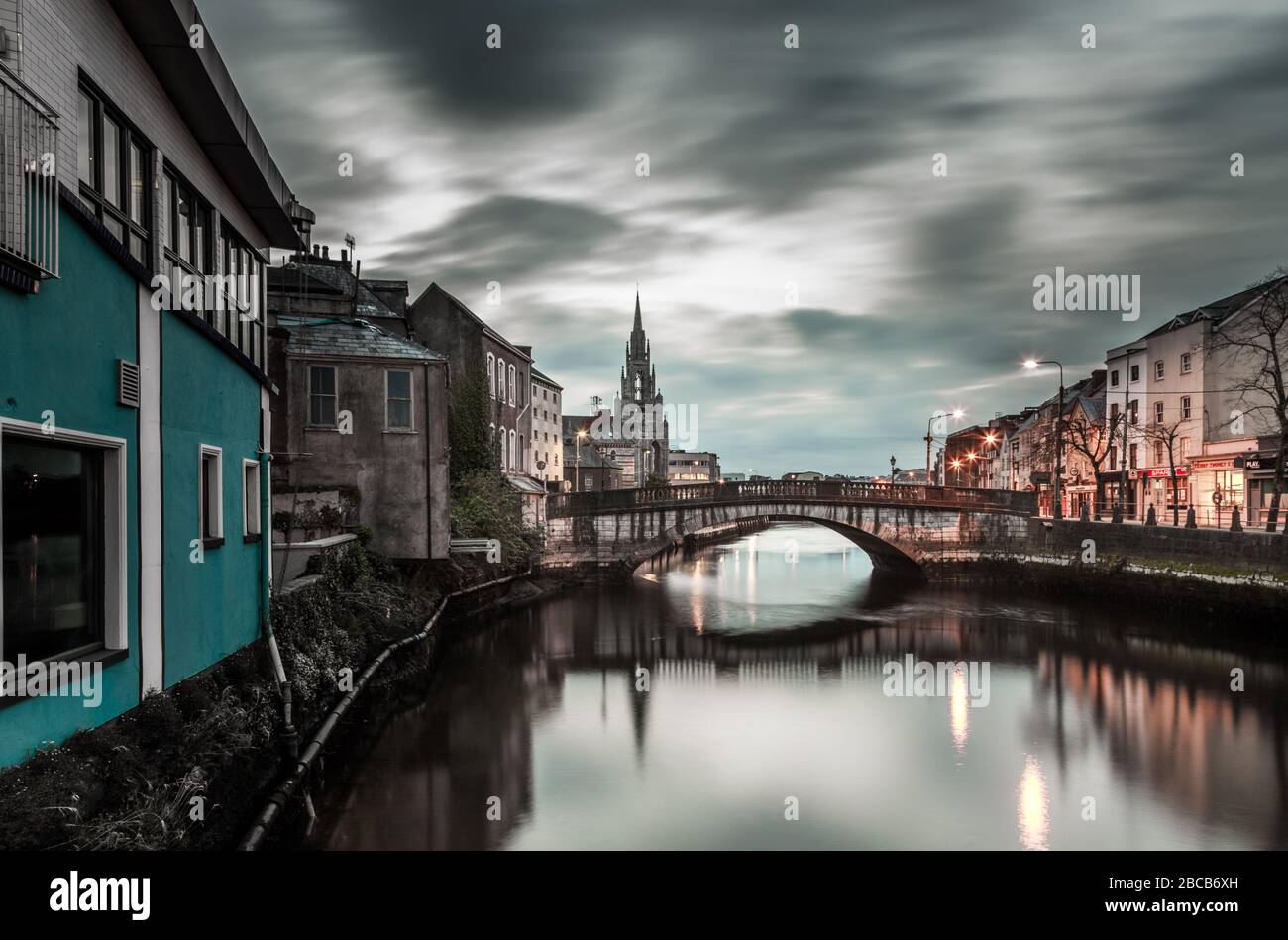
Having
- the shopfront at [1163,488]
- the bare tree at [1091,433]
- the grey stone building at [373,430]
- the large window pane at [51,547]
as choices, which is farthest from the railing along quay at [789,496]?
the large window pane at [51,547]

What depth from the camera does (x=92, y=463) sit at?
24.9 feet

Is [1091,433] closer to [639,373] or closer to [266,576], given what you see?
[266,576]

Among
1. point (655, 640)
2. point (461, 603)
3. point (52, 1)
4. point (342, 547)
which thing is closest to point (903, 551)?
point (655, 640)

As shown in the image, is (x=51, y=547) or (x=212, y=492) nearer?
(x=51, y=547)

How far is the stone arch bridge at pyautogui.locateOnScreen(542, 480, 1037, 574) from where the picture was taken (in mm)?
39500

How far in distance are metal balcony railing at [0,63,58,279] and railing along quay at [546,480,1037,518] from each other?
32764mm

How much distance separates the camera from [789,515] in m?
41.8

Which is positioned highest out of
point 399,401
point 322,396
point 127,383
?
point 322,396

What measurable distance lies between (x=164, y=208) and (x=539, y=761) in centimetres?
1083

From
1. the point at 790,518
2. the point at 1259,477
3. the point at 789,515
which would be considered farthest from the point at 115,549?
the point at 1259,477

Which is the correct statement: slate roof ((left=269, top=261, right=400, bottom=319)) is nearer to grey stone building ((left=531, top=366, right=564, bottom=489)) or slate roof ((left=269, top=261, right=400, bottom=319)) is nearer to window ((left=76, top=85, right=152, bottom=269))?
window ((left=76, top=85, right=152, bottom=269))

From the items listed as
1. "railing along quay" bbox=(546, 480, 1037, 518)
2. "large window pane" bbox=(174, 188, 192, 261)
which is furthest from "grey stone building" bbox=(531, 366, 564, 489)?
"large window pane" bbox=(174, 188, 192, 261)

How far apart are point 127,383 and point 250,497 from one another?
5838mm

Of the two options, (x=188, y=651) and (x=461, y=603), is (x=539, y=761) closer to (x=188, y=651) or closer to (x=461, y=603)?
(x=188, y=651)
